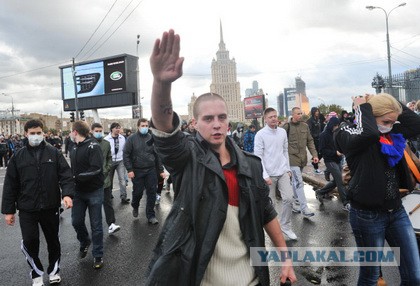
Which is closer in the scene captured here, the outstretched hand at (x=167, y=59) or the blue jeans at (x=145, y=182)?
the outstretched hand at (x=167, y=59)

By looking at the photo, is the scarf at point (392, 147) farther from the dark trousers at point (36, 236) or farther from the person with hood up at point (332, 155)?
the person with hood up at point (332, 155)

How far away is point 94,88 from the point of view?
118ft

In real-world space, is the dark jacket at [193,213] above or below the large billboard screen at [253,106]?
below

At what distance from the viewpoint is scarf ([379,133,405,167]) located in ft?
8.58

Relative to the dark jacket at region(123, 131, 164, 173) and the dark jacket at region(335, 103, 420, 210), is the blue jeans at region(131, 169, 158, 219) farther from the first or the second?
the dark jacket at region(335, 103, 420, 210)

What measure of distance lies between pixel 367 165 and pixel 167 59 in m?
1.89

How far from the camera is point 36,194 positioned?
13.0 feet

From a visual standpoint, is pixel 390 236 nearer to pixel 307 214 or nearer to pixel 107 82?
pixel 307 214

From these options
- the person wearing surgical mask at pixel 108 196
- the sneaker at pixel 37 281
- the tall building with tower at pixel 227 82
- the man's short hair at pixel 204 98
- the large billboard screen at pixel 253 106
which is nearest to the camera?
the man's short hair at pixel 204 98

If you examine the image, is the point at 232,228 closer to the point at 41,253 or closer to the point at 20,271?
the point at 20,271

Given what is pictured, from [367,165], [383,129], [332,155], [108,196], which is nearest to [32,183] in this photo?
[108,196]

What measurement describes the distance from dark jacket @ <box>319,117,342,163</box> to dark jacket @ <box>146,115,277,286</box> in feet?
17.9

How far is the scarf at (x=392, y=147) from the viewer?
8.58 feet

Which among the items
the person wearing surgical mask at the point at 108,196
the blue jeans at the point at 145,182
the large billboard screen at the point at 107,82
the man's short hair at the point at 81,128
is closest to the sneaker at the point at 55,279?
the person wearing surgical mask at the point at 108,196
